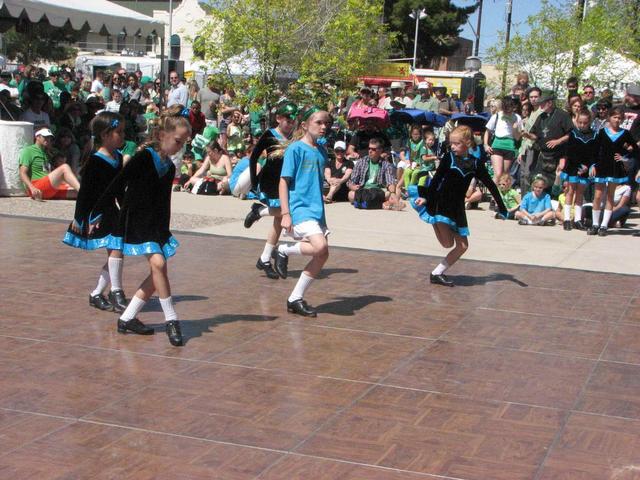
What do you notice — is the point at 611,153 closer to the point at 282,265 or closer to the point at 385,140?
the point at 385,140

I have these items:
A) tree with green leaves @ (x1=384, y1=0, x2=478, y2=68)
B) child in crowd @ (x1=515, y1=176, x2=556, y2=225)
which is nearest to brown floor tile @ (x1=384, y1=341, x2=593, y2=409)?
child in crowd @ (x1=515, y1=176, x2=556, y2=225)

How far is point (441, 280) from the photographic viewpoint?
899 centimetres

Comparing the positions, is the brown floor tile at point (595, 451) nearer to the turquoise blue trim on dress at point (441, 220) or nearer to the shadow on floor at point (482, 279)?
the turquoise blue trim on dress at point (441, 220)

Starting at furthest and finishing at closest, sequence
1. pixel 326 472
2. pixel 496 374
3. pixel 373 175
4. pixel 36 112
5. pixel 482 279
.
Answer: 1. pixel 36 112
2. pixel 373 175
3. pixel 482 279
4. pixel 496 374
5. pixel 326 472

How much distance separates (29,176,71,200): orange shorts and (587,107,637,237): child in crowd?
7.46 metres

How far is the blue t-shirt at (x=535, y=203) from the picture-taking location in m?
13.6

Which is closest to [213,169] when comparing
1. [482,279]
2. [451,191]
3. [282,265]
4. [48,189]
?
[48,189]

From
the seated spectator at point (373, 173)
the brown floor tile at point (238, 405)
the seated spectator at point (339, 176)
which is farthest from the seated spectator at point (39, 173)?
the brown floor tile at point (238, 405)

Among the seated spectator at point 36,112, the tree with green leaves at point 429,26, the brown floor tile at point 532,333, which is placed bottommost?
the brown floor tile at point 532,333

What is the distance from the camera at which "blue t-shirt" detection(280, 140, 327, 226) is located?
24.8 ft

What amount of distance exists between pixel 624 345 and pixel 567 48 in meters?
13.4

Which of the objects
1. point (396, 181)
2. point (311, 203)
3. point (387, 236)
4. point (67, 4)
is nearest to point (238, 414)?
point (311, 203)

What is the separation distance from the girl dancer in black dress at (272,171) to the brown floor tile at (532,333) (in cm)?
217

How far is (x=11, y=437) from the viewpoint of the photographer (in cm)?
472
